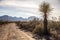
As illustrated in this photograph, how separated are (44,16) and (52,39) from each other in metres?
3.74

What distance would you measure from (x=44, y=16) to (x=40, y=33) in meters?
1.95

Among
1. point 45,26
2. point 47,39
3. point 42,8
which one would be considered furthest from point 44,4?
point 47,39

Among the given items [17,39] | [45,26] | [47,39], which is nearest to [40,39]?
[47,39]

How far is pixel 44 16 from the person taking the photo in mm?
20219

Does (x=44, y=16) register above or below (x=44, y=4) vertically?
below

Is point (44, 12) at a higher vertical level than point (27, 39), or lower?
higher

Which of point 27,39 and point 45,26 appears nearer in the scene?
point 27,39

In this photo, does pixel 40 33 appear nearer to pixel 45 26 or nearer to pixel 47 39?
pixel 45 26

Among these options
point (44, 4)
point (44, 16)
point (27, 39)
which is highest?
point (44, 4)

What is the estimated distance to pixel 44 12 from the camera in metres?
20.1

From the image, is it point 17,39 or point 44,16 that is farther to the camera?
point 44,16

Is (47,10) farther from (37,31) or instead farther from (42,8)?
(37,31)

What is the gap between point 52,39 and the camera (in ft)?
56.6

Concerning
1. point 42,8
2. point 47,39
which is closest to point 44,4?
point 42,8
